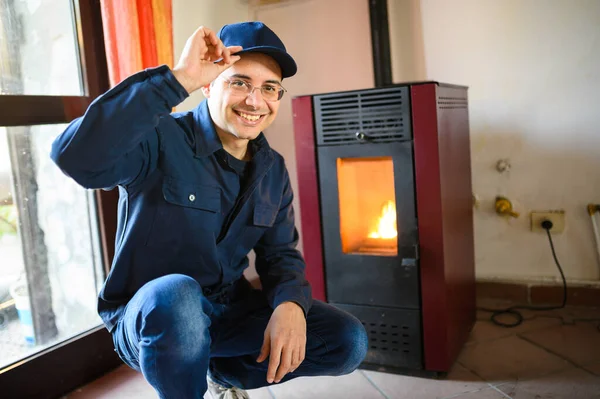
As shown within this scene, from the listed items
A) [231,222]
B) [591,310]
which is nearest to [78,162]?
[231,222]

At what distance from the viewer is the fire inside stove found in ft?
5.89

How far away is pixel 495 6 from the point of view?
2.17 metres

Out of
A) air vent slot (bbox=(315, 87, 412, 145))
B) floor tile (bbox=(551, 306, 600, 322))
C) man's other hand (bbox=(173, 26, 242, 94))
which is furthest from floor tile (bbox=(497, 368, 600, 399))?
man's other hand (bbox=(173, 26, 242, 94))

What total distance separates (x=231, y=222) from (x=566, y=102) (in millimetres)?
1506

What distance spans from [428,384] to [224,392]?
0.68m

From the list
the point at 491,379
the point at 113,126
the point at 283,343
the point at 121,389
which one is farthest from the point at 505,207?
the point at 113,126

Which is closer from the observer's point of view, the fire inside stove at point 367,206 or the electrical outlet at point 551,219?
the fire inside stove at point 367,206

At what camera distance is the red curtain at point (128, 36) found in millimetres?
1695

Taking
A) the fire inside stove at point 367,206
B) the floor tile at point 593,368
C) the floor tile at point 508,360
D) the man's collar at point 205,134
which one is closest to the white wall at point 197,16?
the fire inside stove at point 367,206

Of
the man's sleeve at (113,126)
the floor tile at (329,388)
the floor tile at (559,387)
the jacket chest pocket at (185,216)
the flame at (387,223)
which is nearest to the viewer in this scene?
the man's sleeve at (113,126)

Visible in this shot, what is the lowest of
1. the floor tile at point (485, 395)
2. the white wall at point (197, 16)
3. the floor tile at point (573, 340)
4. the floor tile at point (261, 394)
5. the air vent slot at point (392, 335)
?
the floor tile at point (485, 395)

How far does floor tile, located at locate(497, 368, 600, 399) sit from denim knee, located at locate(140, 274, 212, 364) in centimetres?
103

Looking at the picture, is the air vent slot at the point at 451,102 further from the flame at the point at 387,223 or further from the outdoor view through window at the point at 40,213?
the outdoor view through window at the point at 40,213

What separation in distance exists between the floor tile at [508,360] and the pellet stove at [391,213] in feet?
0.23
